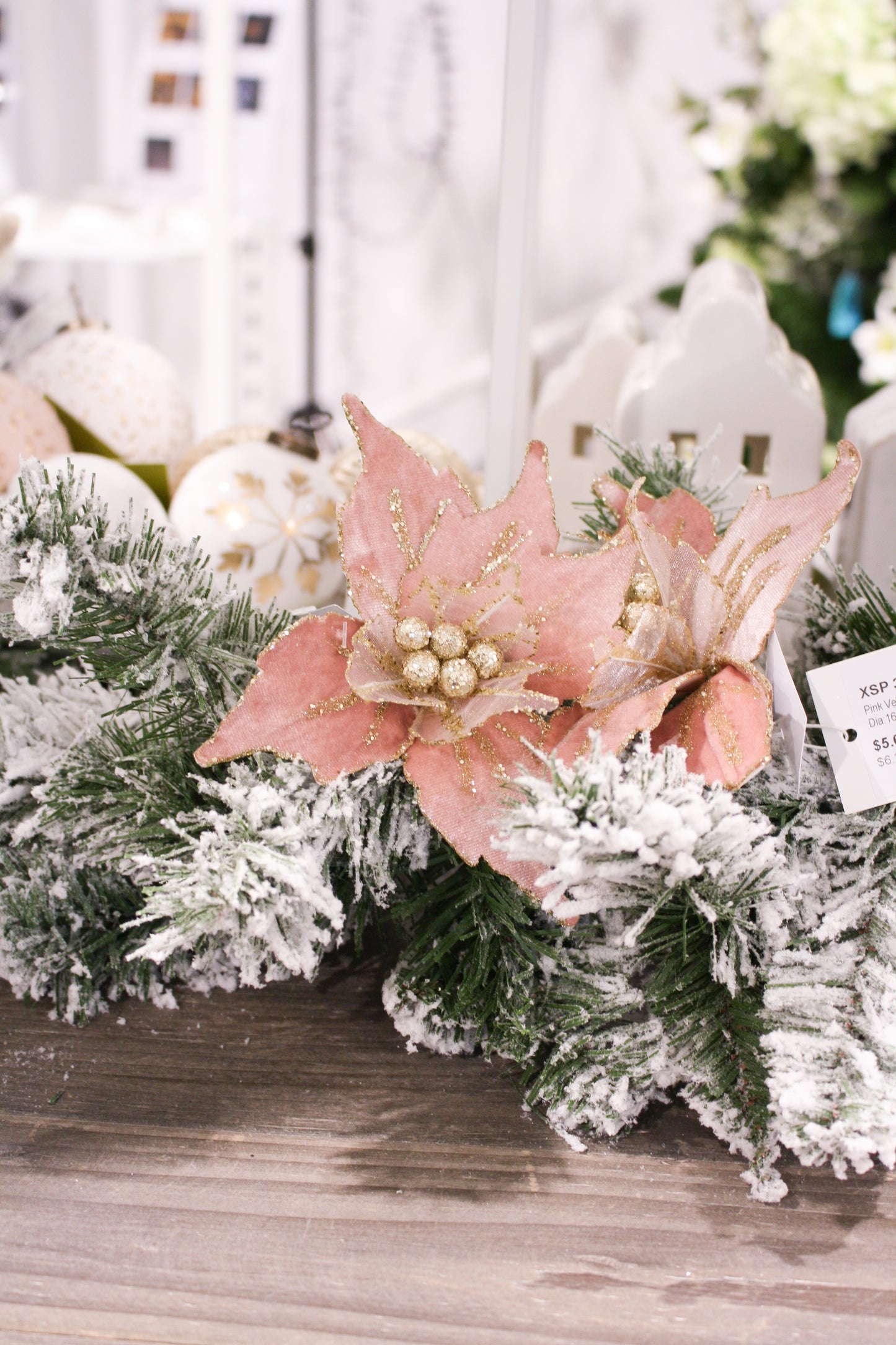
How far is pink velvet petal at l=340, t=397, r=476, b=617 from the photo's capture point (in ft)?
1.23

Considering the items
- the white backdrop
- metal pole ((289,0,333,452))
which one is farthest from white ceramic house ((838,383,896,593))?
metal pole ((289,0,333,452))

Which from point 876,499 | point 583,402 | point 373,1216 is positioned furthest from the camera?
point 583,402

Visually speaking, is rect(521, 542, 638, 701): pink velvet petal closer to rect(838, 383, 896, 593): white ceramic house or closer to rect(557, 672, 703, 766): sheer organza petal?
rect(557, 672, 703, 766): sheer organza petal

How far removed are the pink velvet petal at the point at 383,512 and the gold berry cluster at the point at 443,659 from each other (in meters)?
0.02

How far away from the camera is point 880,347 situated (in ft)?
3.51

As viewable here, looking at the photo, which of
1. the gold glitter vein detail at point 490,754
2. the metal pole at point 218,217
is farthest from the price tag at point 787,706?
the metal pole at point 218,217

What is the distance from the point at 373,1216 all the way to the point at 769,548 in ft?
0.87

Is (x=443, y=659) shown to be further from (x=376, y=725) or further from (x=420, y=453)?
(x=420, y=453)

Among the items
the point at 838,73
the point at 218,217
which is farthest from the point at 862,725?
the point at 838,73

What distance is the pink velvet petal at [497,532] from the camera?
38 centimetres

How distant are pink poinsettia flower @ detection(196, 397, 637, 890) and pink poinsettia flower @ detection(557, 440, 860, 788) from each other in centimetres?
1

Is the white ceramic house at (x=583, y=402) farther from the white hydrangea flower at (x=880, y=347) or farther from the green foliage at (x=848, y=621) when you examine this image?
the white hydrangea flower at (x=880, y=347)

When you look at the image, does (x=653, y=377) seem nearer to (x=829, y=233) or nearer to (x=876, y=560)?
(x=876, y=560)

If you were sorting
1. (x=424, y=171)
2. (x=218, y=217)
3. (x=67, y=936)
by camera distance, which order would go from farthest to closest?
(x=424, y=171) < (x=218, y=217) < (x=67, y=936)
